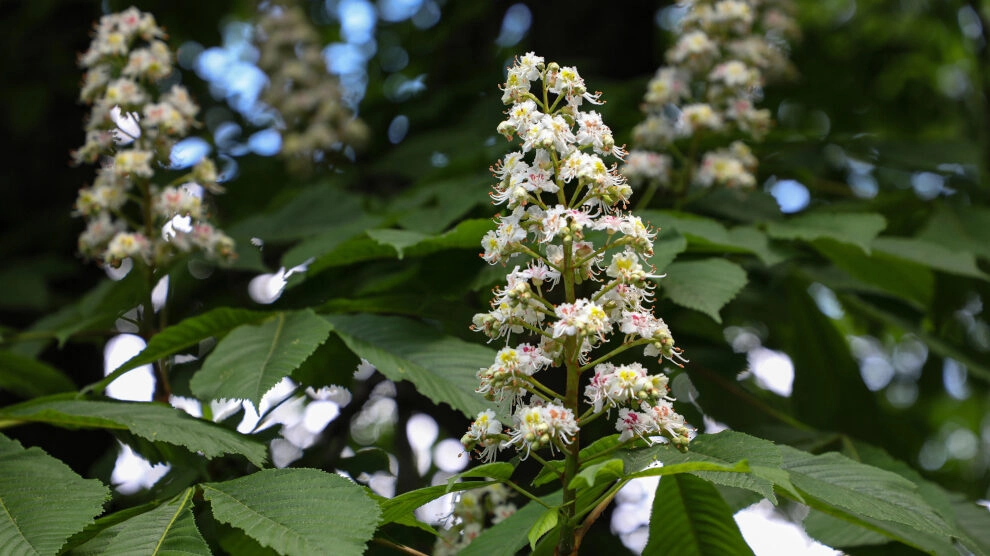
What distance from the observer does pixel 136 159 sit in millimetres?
3066

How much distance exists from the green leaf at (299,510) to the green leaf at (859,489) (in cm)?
86

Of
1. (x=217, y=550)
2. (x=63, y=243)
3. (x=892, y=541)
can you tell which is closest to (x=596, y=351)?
(x=892, y=541)

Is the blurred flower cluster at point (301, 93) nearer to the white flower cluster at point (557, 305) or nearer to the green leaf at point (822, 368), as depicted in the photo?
the green leaf at point (822, 368)

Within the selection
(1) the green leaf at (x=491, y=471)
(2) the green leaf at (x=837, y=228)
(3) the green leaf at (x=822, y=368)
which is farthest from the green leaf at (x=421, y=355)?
(3) the green leaf at (x=822, y=368)

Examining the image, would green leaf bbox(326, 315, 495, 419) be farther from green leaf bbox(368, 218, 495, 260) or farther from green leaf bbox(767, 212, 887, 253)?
green leaf bbox(767, 212, 887, 253)

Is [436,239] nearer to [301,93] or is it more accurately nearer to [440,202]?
[440,202]

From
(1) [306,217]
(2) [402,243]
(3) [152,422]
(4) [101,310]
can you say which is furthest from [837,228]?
(4) [101,310]

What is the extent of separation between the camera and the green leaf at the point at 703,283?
2.53 m

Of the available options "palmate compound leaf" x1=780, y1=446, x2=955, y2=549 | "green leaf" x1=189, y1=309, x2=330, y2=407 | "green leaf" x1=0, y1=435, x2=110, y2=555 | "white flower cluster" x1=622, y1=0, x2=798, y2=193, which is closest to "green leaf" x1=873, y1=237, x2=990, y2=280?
"white flower cluster" x1=622, y1=0, x2=798, y2=193

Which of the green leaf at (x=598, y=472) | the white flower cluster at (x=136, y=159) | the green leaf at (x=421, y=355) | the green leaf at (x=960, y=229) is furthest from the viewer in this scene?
the green leaf at (x=960, y=229)

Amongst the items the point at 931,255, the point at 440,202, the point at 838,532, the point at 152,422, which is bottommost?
the point at 838,532

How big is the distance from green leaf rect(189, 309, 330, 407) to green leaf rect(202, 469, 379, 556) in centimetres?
21

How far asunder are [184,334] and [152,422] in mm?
351

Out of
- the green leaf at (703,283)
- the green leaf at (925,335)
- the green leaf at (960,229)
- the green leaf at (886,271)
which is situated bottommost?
the green leaf at (925,335)
